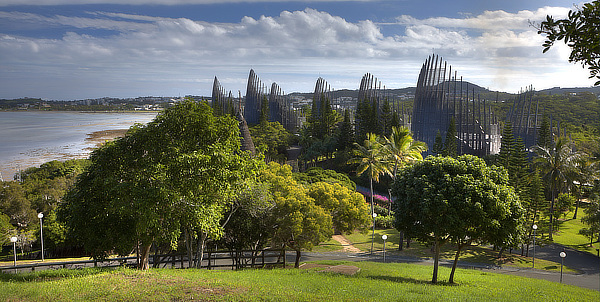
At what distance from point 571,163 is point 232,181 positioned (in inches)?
978

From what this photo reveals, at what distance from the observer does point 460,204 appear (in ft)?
35.4

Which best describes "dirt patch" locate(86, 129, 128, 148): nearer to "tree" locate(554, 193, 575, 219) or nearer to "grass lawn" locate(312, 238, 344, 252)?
"grass lawn" locate(312, 238, 344, 252)

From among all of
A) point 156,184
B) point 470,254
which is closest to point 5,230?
point 156,184

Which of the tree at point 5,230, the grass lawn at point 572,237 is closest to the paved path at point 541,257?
the grass lawn at point 572,237

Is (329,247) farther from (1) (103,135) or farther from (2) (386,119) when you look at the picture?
(1) (103,135)

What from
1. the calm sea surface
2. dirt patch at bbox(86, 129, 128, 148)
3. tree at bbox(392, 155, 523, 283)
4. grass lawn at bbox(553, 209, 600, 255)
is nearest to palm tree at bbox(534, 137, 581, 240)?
grass lawn at bbox(553, 209, 600, 255)

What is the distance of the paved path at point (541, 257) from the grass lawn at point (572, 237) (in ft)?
3.80

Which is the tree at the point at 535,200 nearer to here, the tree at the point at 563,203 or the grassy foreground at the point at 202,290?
the tree at the point at 563,203

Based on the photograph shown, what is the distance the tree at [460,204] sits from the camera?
35.3 feet

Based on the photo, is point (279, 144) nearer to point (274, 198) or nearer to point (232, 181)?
point (274, 198)

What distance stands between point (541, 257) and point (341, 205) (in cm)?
1281

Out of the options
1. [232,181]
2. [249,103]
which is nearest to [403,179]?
[232,181]

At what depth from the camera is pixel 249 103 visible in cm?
8112

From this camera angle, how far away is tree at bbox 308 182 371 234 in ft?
60.6
